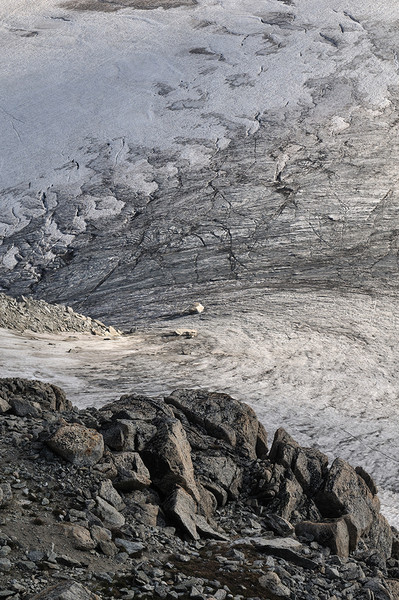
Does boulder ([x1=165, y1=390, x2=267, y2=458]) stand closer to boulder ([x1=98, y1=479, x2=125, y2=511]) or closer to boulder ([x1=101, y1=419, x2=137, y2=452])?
boulder ([x1=101, y1=419, x2=137, y2=452])

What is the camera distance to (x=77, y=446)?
5336mm

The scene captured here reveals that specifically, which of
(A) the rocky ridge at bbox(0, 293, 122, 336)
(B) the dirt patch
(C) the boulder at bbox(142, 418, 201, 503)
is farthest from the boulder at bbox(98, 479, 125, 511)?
(B) the dirt patch

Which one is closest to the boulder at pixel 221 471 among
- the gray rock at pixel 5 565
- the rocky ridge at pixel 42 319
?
the gray rock at pixel 5 565

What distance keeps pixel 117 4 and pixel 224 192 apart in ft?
45.2

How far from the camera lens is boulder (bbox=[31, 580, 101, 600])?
374 cm

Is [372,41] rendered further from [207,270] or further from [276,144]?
[207,270]

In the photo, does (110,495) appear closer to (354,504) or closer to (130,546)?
(130,546)

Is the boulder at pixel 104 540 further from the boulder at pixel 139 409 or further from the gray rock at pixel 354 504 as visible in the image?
the gray rock at pixel 354 504

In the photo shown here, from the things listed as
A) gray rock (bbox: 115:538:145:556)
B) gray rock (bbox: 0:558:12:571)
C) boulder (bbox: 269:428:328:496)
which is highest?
gray rock (bbox: 0:558:12:571)

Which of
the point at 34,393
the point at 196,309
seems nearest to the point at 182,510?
the point at 34,393

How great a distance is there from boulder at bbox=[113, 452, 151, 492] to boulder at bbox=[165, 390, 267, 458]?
4.18 feet

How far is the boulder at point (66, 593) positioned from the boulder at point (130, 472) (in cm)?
142

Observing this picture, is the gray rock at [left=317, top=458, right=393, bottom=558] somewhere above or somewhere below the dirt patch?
below

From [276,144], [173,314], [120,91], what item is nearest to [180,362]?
[173,314]
